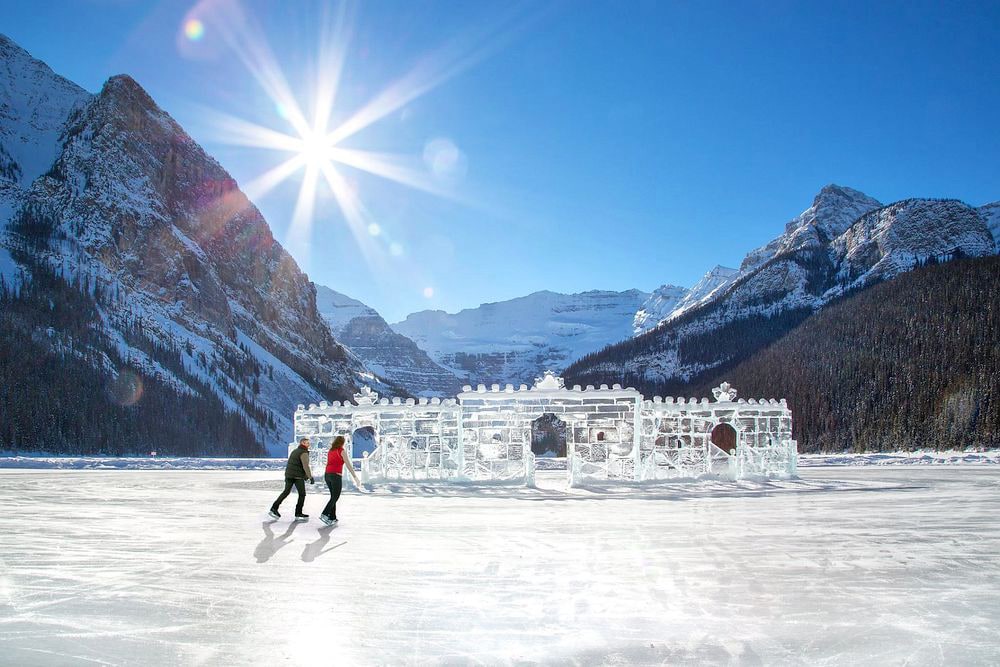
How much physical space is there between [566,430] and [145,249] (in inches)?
5867

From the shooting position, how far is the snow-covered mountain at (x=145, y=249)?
123 meters

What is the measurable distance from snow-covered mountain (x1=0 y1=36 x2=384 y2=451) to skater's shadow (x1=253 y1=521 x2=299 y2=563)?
10885 centimetres

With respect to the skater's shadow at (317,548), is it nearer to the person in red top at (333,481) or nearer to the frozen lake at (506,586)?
the frozen lake at (506,586)

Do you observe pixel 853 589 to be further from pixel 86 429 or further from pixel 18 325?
pixel 18 325

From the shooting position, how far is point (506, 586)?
839 centimetres

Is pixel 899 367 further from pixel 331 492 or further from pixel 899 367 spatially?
pixel 331 492

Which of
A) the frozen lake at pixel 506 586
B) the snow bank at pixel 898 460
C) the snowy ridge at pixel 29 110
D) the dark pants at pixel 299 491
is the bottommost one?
the snow bank at pixel 898 460

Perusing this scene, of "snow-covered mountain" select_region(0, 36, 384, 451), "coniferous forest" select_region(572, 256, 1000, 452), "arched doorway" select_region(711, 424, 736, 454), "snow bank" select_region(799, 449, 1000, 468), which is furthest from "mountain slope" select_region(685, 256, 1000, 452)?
"snow-covered mountain" select_region(0, 36, 384, 451)

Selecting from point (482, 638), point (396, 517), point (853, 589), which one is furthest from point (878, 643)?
point (396, 517)

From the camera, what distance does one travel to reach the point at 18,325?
342 ft

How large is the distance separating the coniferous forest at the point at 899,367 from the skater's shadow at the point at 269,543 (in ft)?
257

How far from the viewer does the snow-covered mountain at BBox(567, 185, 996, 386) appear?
158m

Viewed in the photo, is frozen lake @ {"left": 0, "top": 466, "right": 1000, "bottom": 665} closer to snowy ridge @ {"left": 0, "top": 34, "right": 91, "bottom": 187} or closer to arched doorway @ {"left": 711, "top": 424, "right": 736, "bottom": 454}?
arched doorway @ {"left": 711, "top": 424, "right": 736, "bottom": 454}

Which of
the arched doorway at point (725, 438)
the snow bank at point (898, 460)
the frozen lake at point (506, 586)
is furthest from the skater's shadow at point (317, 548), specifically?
the arched doorway at point (725, 438)
